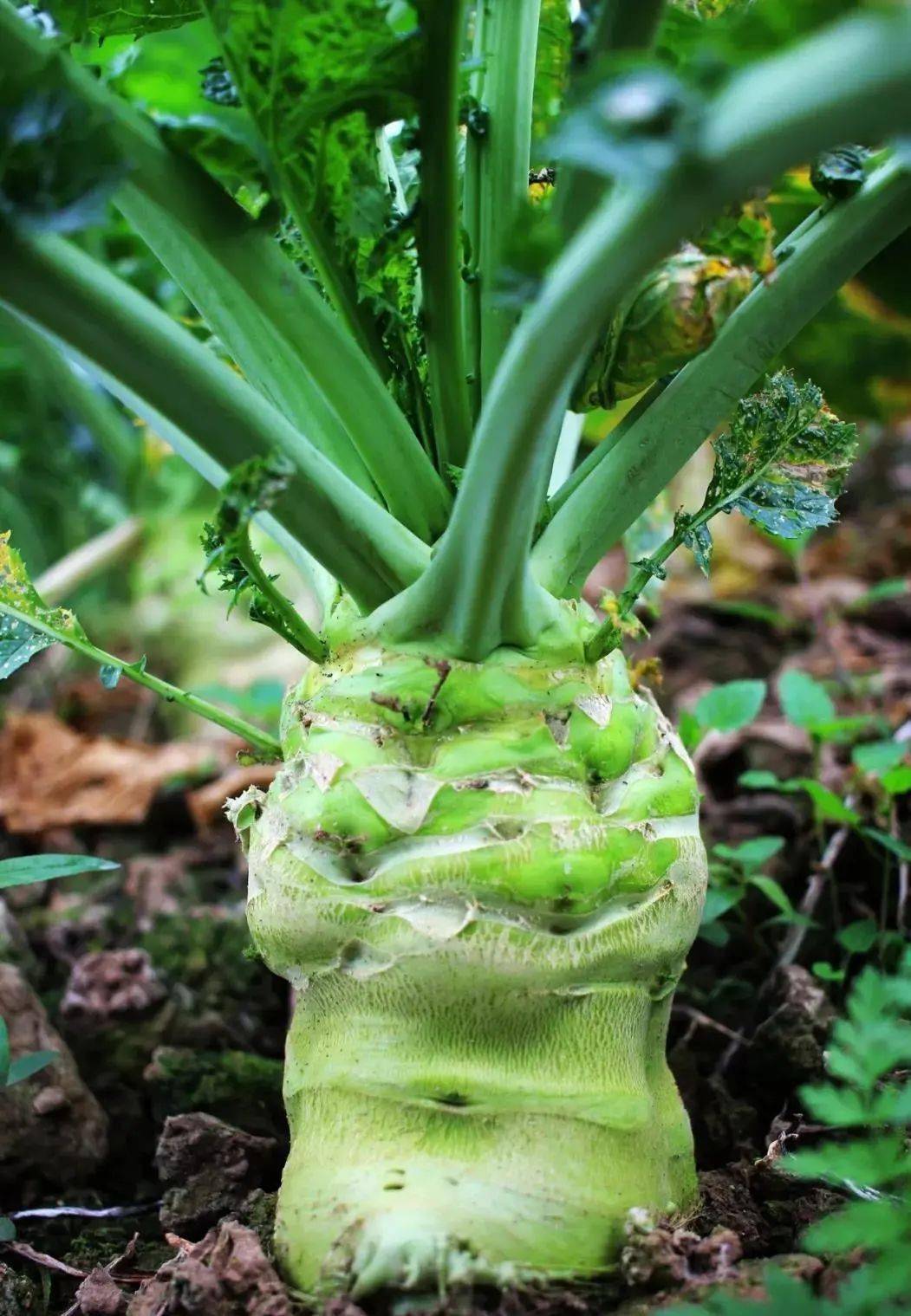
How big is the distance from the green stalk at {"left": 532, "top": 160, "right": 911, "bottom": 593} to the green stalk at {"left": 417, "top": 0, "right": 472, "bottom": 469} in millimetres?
141

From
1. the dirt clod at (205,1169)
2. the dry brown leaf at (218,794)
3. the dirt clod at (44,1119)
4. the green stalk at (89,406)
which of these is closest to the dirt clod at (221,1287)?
the dirt clod at (205,1169)

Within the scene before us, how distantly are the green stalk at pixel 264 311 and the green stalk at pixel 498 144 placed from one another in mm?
141

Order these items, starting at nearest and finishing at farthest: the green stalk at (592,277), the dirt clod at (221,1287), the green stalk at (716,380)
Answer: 1. the green stalk at (592,277)
2. the dirt clod at (221,1287)
3. the green stalk at (716,380)

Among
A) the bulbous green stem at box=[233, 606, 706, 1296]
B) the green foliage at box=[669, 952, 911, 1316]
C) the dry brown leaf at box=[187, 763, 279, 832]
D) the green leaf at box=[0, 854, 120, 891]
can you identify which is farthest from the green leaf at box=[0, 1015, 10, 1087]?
the dry brown leaf at box=[187, 763, 279, 832]

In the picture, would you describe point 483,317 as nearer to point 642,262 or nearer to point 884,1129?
point 642,262

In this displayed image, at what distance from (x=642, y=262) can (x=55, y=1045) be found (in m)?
1.11

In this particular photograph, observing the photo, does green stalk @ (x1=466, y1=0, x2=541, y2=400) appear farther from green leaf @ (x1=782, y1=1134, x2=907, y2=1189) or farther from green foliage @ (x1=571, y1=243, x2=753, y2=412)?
green leaf @ (x1=782, y1=1134, x2=907, y2=1189)

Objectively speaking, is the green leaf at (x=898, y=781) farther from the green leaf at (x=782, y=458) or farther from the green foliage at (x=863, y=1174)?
the green foliage at (x=863, y=1174)

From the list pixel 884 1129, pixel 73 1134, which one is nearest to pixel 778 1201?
pixel 884 1129

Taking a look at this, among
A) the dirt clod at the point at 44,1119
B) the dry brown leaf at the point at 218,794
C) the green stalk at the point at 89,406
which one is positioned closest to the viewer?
the dirt clod at the point at 44,1119

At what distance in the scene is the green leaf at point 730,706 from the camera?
4.87ft

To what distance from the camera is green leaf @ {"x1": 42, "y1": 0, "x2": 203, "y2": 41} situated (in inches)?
40.3

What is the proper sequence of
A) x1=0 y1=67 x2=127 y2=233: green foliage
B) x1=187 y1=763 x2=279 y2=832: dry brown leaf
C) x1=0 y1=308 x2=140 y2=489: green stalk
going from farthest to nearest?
x1=0 y1=308 x2=140 y2=489: green stalk, x1=187 y1=763 x2=279 y2=832: dry brown leaf, x1=0 y1=67 x2=127 y2=233: green foliage

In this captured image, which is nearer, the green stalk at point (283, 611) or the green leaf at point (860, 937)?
the green stalk at point (283, 611)
